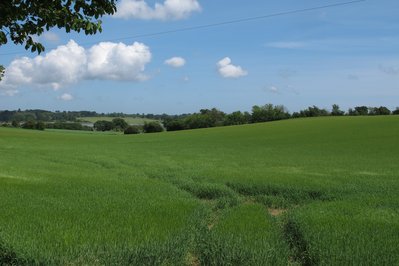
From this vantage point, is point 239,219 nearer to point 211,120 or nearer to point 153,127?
point 153,127

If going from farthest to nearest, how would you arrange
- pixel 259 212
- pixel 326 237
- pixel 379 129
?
pixel 379 129 → pixel 259 212 → pixel 326 237

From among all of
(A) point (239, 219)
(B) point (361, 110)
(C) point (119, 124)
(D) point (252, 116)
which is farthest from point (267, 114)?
(A) point (239, 219)

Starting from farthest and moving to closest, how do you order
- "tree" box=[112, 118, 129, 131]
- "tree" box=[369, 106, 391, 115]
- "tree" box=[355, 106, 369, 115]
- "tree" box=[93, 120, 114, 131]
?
"tree" box=[93, 120, 114, 131] < "tree" box=[112, 118, 129, 131] < "tree" box=[355, 106, 369, 115] < "tree" box=[369, 106, 391, 115]

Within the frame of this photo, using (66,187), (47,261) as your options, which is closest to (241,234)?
(47,261)

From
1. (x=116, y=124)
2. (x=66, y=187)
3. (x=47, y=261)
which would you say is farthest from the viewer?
(x=116, y=124)

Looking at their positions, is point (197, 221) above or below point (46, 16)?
below

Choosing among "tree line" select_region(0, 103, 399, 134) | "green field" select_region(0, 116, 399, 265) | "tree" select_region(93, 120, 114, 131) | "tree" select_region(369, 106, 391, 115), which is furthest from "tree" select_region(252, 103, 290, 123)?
"green field" select_region(0, 116, 399, 265)

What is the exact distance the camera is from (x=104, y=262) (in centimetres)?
757

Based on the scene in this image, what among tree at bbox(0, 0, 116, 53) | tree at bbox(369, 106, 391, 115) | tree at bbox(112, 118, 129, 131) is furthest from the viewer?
tree at bbox(112, 118, 129, 131)

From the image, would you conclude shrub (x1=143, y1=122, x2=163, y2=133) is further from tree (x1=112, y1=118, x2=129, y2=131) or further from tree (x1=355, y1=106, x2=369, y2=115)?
tree (x1=355, y1=106, x2=369, y2=115)

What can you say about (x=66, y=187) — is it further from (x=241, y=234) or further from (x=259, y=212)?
(x=241, y=234)

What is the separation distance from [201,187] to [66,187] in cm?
528

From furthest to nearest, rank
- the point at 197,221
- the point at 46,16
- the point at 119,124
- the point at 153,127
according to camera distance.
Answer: the point at 119,124 < the point at 153,127 < the point at 197,221 < the point at 46,16

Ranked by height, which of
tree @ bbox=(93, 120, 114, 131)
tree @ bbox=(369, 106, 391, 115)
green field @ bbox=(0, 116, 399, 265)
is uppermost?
tree @ bbox=(369, 106, 391, 115)
